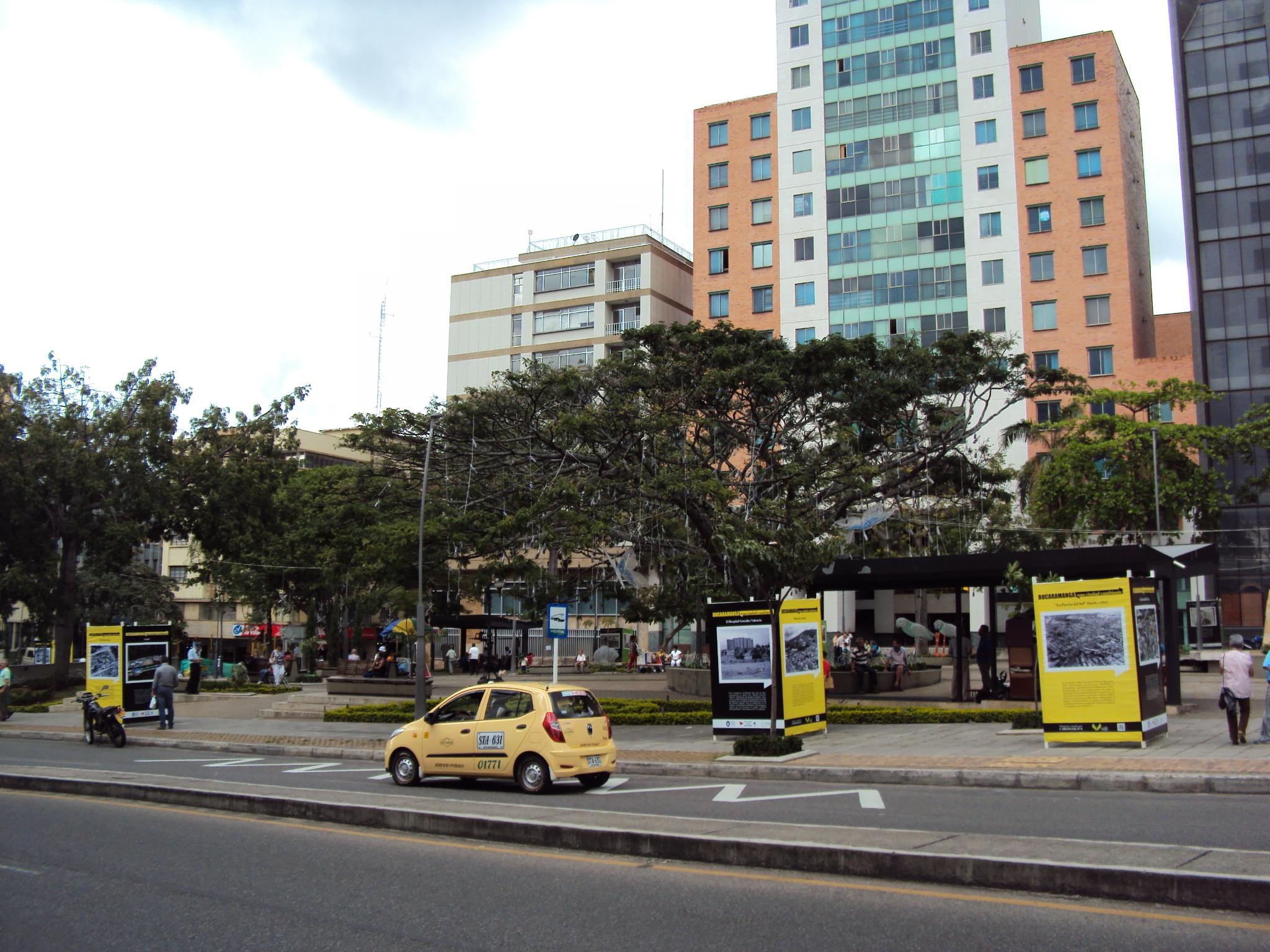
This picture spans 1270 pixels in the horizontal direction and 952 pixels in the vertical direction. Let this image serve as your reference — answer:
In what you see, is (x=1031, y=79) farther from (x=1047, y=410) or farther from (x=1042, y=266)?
(x=1047, y=410)

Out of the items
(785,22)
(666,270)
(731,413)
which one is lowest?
(731,413)

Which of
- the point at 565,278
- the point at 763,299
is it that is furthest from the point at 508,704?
the point at 565,278

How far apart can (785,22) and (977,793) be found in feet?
196

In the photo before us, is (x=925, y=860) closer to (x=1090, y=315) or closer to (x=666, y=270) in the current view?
Answer: (x=1090, y=315)

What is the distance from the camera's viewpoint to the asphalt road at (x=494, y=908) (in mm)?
6660

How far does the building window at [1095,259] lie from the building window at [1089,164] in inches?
150

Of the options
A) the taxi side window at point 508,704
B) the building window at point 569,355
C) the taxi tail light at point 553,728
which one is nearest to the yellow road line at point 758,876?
the taxi tail light at point 553,728

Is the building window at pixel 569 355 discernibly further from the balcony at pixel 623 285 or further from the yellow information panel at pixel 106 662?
the yellow information panel at pixel 106 662

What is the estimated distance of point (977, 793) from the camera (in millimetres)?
13352

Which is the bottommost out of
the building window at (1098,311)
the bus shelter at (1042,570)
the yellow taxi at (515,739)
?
the yellow taxi at (515,739)

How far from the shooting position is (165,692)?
2638 centimetres

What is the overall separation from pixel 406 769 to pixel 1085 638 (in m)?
10.4

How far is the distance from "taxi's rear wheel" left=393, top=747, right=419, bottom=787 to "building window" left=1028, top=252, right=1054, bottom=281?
48.8 meters

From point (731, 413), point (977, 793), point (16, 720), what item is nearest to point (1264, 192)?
point (731, 413)
